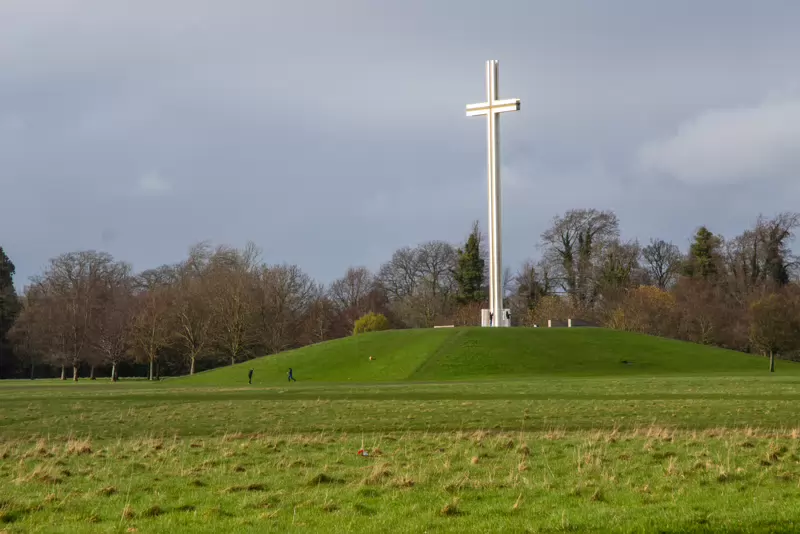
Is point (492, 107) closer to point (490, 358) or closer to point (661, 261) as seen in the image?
point (490, 358)

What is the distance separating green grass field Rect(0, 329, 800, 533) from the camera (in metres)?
9.95

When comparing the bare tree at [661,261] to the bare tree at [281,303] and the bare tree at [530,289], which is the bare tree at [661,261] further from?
the bare tree at [281,303]

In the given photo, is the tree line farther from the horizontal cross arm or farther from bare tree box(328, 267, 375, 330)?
the horizontal cross arm

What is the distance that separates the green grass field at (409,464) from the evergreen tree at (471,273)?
67065 mm

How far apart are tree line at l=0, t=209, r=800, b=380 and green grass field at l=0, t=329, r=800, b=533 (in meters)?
54.8

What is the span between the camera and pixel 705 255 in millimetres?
100062

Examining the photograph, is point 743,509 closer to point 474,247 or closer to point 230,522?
point 230,522

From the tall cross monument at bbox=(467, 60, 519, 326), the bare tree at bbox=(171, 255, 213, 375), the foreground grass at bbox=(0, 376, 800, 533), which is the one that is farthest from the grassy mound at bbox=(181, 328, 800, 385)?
the foreground grass at bbox=(0, 376, 800, 533)

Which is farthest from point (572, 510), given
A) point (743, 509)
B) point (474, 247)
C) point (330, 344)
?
point (474, 247)

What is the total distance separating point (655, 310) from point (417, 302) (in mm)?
30545

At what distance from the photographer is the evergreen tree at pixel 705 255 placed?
326ft

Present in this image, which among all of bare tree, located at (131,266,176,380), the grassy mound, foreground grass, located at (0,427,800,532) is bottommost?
foreground grass, located at (0,427,800,532)

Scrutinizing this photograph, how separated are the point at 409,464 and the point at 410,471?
89 cm

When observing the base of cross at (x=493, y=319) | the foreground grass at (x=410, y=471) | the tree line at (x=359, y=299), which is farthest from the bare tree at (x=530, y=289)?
the foreground grass at (x=410, y=471)
